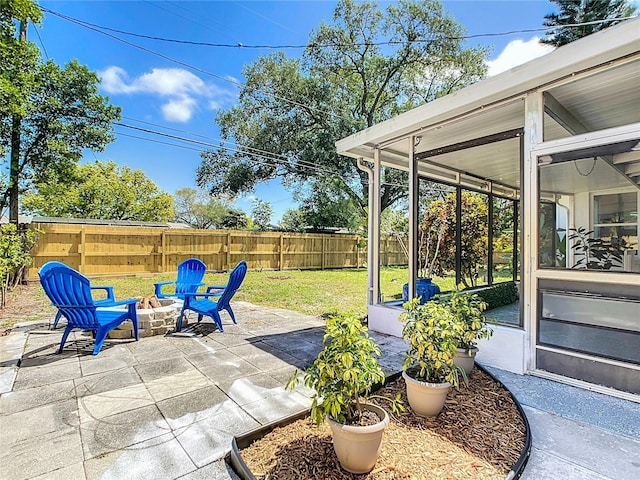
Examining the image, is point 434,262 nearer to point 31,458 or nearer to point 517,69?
point 517,69

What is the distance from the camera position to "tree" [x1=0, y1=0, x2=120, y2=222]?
8133mm

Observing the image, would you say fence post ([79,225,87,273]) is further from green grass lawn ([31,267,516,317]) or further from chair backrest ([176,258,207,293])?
chair backrest ([176,258,207,293])

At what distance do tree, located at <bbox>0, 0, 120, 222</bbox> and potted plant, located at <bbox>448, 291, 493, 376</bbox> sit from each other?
9.56 metres

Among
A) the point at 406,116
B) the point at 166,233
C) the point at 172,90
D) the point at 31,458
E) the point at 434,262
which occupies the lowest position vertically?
the point at 31,458

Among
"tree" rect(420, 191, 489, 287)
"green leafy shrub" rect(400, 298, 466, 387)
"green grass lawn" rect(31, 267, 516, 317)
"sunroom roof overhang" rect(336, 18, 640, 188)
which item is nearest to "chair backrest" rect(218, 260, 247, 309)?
"green grass lawn" rect(31, 267, 516, 317)

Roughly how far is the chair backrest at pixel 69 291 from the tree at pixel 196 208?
28133 mm

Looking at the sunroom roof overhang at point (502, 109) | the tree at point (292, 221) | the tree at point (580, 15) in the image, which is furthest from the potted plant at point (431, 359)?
the tree at point (292, 221)

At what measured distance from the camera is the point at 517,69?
2.97 m

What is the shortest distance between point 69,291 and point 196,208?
29618 millimetres

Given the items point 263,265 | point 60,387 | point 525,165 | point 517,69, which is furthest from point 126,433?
point 263,265

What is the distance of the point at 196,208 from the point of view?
31297 millimetres

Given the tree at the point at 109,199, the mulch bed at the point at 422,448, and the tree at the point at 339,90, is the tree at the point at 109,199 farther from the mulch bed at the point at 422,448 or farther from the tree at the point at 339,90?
the mulch bed at the point at 422,448

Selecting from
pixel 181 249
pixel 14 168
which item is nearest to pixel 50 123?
pixel 14 168

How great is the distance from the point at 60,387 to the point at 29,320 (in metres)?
3.23
